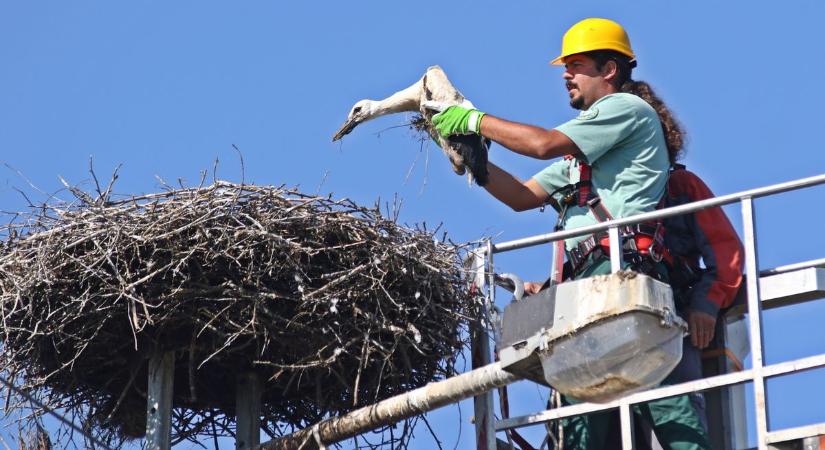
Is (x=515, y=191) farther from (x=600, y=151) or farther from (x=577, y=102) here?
(x=600, y=151)

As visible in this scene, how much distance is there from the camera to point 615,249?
26.5ft

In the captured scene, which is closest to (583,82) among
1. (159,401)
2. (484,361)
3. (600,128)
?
(600,128)

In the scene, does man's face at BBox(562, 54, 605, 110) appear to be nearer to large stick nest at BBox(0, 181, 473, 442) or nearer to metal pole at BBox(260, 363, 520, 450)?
large stick nest at BBox(0, 181, 473, 442)

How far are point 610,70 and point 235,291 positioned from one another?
215cm

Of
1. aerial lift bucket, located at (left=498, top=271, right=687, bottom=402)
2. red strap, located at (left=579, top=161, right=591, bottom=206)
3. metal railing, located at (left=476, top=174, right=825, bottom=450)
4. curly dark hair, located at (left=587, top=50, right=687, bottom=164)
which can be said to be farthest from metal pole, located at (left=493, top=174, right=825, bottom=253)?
aerial lift bucket, located at (left=498, top=271, right=687, bottom=402)

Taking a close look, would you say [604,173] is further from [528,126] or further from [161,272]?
[161,272]

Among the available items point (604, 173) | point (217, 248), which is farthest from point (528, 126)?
point (217, 248)

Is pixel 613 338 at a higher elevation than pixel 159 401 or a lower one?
lower

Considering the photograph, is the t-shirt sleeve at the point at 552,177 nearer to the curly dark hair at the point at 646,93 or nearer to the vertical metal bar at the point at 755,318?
the curly dark hair at the point at 646,93

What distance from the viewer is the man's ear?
A: 945 cm

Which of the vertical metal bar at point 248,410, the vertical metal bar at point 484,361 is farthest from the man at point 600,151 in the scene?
the vertical metal bar at point 248,410

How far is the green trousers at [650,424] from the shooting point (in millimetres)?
8133

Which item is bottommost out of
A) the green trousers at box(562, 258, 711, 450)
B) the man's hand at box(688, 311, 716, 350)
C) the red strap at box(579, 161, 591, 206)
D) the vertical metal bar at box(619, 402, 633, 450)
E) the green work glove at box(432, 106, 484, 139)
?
the vertical metal bar at box(619, 402, 633, 450)

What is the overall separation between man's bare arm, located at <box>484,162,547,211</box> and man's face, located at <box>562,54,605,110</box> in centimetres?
52
